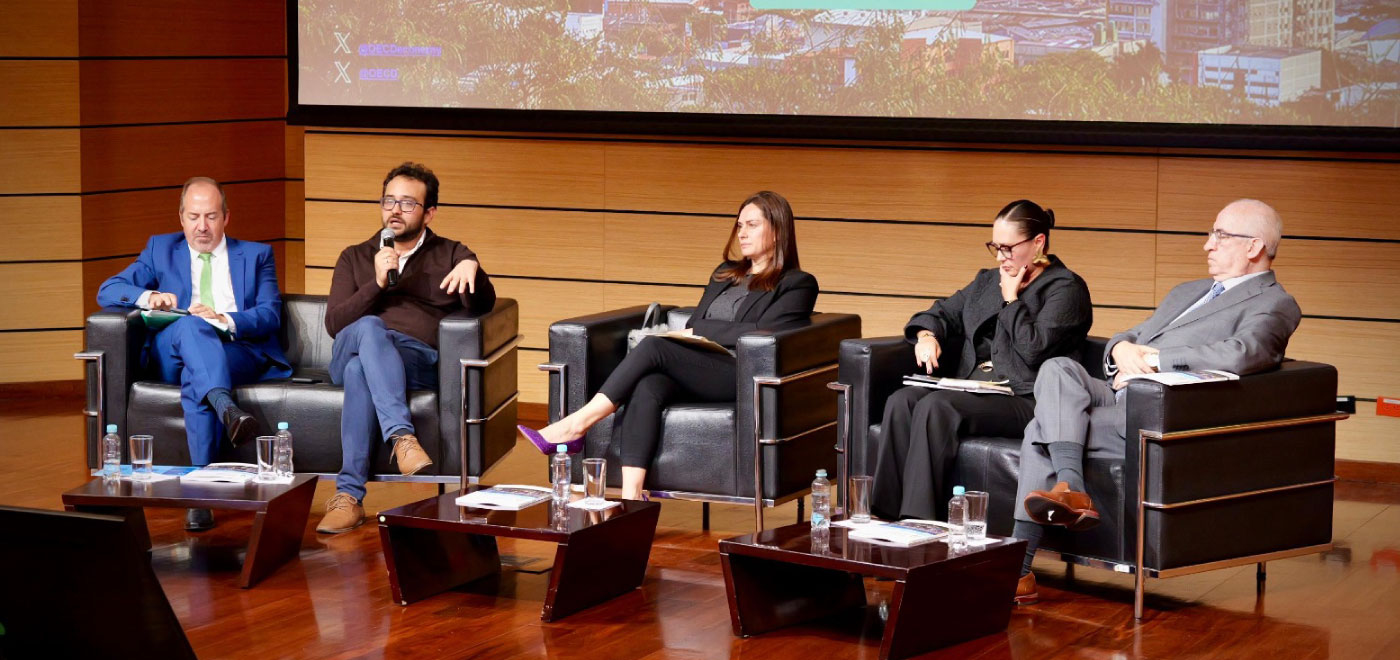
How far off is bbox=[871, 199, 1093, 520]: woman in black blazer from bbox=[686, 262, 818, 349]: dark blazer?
0.45 metres

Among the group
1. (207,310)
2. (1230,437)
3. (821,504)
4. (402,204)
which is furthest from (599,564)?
(207,310)

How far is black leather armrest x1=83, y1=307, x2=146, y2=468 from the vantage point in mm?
5617

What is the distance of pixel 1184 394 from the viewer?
4.39 metres

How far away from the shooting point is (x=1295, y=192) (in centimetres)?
635

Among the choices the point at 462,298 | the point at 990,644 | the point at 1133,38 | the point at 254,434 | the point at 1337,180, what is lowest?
the point at 990,644

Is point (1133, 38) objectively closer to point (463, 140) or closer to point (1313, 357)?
Answer: point (1313, 357)

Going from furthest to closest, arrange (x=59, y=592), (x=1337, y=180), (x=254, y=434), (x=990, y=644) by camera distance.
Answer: (x=1337, y=180)
(x=254, y=434)
(x=990, y=644)
(x=59, y=592)

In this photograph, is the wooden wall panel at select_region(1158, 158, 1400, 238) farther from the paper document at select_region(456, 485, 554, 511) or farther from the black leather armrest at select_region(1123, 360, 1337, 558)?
the paper document at select_region(456, 485, 554, 511)

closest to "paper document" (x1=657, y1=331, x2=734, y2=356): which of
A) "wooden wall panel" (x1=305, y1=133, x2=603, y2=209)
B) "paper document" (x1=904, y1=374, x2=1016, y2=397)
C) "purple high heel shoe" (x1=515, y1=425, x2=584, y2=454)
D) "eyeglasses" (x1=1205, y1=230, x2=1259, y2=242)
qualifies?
"purple high heel shoe" (x1=515, y1=425, x2=584, y2=454)

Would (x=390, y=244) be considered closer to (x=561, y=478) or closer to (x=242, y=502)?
(x=242, y=502)

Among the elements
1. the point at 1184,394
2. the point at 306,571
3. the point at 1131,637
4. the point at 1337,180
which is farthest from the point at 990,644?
the point at 1337,180

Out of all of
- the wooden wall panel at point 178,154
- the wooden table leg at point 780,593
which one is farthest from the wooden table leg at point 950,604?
the wooden wall panel at point 178,154

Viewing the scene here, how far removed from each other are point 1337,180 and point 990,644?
304 cm

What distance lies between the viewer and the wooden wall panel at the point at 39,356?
8.08 meters
